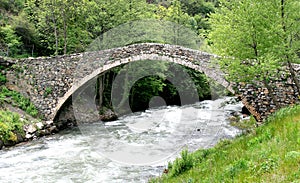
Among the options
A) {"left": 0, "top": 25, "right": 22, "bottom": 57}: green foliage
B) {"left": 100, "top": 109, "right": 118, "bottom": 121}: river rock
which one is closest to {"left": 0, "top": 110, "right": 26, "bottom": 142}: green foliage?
{"left": 100, "top": 109, "right": 118, "bottom": 121}: river rock

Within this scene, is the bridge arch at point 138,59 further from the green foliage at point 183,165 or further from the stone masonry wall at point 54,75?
the green foliage at point 183,165

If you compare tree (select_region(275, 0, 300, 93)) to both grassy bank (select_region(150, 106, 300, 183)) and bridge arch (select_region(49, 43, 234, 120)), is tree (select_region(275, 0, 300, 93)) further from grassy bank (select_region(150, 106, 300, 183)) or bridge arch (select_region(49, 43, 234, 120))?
bridge arch (select_region(49, 43, 234, 120))

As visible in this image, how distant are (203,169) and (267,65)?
3428 millimetres

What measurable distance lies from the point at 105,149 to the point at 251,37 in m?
7.58

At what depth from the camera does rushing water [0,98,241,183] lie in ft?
32.7

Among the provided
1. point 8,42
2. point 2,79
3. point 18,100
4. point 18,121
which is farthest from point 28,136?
point 8,42

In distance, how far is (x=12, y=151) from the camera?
12680 mm

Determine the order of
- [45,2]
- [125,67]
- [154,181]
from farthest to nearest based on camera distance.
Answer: [125,67], [45,2], [154,181]

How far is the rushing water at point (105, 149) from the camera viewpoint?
9.95 metres

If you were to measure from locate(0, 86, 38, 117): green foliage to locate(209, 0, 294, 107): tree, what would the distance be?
36.2 ft

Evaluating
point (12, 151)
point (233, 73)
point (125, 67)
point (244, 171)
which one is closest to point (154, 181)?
point (244, 171)

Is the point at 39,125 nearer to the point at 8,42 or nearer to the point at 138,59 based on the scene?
the point at 138,59

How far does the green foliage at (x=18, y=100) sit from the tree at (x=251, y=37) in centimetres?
1103

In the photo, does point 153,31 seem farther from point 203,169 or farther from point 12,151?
point 203,169
